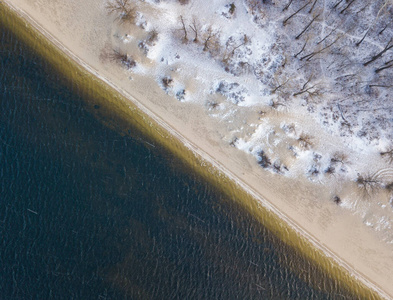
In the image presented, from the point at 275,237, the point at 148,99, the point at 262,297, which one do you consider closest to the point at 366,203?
the point at 275,237

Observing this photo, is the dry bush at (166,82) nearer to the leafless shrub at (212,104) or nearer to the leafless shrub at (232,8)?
the leafless shrub at (212,104)

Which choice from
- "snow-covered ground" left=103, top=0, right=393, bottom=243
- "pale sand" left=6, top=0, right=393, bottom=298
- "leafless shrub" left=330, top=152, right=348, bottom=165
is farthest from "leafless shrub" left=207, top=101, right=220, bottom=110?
"leafless shrub" left=330, top=152, right=348, bottom=165

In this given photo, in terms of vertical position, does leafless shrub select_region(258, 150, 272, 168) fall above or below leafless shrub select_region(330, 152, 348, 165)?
below

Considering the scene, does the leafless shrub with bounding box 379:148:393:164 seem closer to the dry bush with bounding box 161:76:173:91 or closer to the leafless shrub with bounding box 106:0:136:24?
the dry bush with bounding box 161:76:173:91

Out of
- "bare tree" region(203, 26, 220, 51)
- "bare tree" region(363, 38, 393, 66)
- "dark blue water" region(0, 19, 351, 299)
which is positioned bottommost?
"dark blue water" region(0, 19, 351, 299)

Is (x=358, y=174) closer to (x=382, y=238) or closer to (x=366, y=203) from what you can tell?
(x=366, y=203)

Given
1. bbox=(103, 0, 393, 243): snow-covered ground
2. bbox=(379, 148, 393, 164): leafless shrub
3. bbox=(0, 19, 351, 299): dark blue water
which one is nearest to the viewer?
bbox=(379, 148, 393, 164): leafless shrub

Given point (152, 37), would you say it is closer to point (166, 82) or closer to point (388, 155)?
point (166, 82)

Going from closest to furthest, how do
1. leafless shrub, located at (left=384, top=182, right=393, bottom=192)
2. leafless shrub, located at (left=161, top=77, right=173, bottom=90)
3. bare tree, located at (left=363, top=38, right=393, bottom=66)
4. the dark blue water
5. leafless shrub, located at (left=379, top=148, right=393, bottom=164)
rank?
bare tree, located at (left=363, top=38, right=393, bottom=66) → leafless shrub, located at (left=379, top=148, right=393, bottom=164) → leafless shrub, located at (left=384, top=182, right=393, bottom=192) → leafless shrub, located at (left=161, top=77, right=173, bottom=90) → the dark blue water
